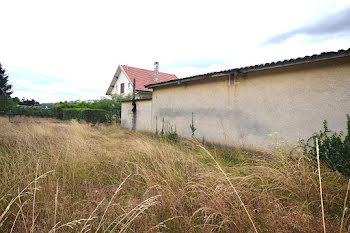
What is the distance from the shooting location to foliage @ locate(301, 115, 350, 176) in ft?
11.2

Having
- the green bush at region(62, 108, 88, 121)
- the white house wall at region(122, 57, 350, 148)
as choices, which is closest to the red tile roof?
the green bush at region(62, 108, 88, 121)

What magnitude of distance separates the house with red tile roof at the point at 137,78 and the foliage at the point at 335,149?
16.6 meters

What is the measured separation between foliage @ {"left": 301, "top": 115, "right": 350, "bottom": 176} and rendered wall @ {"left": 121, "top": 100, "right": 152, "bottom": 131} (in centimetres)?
743

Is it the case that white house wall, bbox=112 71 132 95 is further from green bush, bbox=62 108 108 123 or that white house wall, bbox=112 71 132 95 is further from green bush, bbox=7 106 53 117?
green bush, bbox=7 106 53 117

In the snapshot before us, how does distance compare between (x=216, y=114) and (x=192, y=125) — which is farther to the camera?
(x=192, y=125)

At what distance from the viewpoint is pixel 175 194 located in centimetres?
246

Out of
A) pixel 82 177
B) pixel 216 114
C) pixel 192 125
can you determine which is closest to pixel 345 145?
pixel 216 114

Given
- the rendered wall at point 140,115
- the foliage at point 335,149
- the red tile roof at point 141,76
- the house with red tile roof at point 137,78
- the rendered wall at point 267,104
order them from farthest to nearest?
the red tile roof at point 141,76
the house with red tile roof at point 137,78
the rendered wall at point 140,115
the rendered wall at point 267,104
the foliage at point 335,149

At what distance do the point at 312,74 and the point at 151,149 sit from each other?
434 cm

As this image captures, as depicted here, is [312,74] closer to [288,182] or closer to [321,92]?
[321,92]

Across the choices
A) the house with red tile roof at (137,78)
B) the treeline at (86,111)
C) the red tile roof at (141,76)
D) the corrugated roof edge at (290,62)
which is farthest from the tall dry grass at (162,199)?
the red tile roof at (141,76)

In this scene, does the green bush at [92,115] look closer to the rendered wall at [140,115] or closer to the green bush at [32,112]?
the rendered wall at [140,115]

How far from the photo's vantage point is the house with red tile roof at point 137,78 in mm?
19531

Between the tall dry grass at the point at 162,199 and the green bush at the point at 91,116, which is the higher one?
the green bush at the point at 91,116
